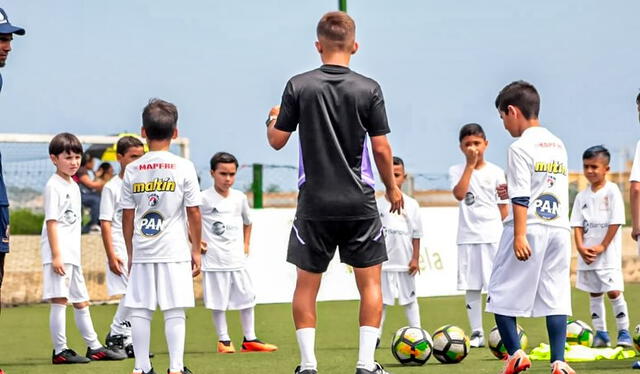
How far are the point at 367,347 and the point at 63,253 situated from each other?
349cm

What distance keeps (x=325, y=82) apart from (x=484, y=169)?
4412mm

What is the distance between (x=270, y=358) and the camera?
9.16 meters

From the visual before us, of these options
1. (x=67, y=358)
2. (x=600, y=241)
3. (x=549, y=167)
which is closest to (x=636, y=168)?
(x=549, y=167)

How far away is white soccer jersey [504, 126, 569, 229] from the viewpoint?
6867mm

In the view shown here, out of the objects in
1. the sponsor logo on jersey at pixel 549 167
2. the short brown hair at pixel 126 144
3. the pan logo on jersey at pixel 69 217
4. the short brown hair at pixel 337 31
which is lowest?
the pan logo on jersey at pixel 69 217

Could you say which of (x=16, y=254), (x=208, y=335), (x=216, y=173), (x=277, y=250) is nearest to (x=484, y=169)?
(x=216, y=173)

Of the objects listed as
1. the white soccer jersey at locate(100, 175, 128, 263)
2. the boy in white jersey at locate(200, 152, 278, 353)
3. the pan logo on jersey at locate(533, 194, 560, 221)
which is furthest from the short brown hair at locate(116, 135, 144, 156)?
the pan logo on jersey at locate(533, 194, 560, 221)

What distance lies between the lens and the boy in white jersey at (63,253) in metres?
8.98

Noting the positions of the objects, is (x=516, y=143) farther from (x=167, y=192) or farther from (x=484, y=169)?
(x=484, y=169)

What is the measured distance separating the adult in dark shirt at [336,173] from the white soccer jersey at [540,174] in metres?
0.80

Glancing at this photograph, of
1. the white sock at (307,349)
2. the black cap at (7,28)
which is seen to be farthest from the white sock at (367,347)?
the black cap at (7,28)

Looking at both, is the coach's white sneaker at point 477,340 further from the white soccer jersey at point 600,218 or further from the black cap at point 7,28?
the black cap at point 7,28

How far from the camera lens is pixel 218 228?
10773mm

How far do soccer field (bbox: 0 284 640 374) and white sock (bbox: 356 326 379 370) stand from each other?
1.41 meters
